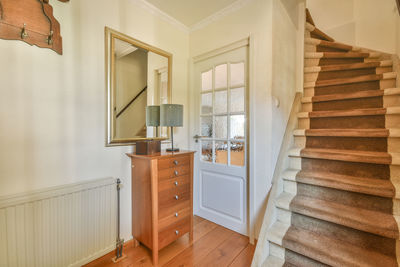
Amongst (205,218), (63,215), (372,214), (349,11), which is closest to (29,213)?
(63,215)

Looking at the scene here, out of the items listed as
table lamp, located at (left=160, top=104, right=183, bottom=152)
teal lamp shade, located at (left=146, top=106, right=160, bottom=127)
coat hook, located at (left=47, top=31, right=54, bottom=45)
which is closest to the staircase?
table lamp, located at (left=160, top=104, right=183, bottom=152)

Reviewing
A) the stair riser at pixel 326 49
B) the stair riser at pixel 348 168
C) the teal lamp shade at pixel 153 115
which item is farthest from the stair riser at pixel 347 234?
the stair riser at pixel 326 49

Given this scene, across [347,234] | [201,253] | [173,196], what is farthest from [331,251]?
[173,196]

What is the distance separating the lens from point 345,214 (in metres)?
1.06

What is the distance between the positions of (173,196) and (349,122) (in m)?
1.70

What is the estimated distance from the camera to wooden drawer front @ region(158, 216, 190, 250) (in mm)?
1475

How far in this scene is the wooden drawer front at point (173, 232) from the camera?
1.48m

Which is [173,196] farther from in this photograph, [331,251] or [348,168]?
[348,168]

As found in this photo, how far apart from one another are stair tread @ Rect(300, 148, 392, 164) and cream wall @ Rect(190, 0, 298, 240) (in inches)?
13.1

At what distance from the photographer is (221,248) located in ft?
5.37

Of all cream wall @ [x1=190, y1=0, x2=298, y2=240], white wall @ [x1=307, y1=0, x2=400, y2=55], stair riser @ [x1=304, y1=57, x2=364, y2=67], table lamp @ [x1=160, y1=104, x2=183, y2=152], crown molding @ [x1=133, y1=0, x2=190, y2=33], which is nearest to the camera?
table lamp @ [x1=160, y1=104, x2=183, y2=152]

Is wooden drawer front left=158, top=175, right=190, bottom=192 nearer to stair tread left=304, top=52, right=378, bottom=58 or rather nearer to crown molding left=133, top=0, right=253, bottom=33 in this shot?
crown molding left=133, top=0, right=253, bottom=33

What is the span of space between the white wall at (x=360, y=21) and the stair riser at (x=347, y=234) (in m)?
2.46

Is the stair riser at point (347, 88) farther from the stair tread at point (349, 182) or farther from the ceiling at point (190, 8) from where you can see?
the ceiling at point (190, 8)
